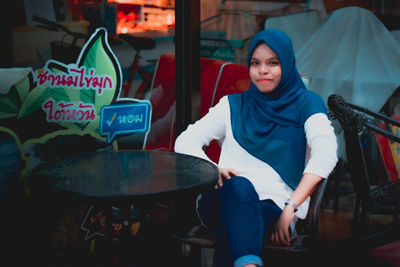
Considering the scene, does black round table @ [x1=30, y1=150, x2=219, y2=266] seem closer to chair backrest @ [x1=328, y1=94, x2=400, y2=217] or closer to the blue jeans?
the blue jeans

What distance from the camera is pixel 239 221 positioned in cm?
185

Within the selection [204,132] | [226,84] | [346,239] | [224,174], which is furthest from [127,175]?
[346,239]

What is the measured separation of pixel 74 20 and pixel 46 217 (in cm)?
114

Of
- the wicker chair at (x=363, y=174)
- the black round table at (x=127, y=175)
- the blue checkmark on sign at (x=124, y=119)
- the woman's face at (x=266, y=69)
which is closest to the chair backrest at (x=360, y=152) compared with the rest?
the wicker chair at (x=363, y=174)

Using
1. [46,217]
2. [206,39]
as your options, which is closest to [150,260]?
[46,217]

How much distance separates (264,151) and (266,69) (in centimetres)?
38

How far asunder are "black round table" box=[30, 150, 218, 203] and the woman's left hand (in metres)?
0.33

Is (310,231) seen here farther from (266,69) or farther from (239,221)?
(266,69)

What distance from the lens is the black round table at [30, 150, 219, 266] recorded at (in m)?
1.62

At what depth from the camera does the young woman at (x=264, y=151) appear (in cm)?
191

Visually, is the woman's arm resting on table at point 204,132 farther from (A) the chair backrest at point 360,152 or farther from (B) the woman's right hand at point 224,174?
(A) the chair backrest at point 360,152

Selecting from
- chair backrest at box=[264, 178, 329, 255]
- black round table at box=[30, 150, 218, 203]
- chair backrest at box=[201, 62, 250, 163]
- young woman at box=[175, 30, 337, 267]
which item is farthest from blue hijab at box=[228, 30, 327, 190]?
chair backrest at box=[201, 62, 250, 163]

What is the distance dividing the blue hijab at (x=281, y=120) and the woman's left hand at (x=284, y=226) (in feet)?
0.72

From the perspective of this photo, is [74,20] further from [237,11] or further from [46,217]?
[237,11]
